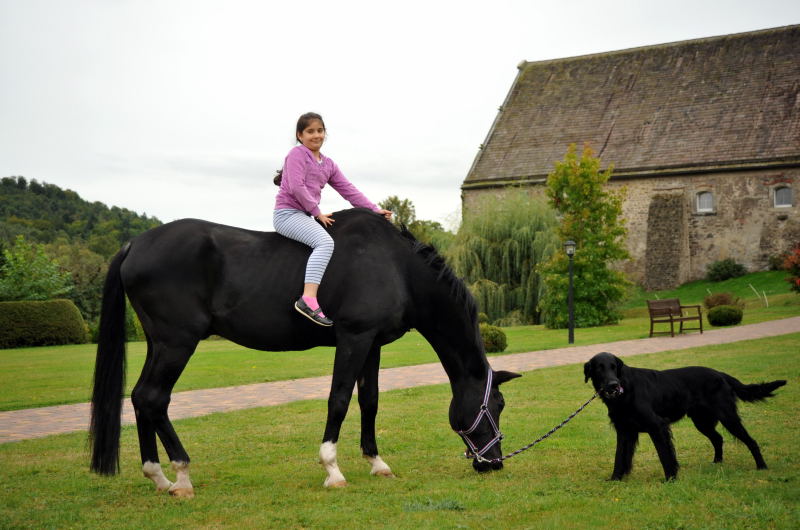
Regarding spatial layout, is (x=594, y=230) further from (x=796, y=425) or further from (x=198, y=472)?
(x=198, y=472)

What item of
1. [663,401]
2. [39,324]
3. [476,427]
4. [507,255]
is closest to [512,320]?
[507,255]

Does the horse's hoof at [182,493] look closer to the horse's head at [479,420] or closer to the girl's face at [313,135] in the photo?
Result: the horse's head at [479,420]

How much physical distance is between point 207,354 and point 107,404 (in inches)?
645

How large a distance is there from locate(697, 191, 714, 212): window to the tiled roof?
1.54 m

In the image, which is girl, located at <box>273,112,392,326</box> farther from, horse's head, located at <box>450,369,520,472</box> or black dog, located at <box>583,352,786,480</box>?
black dog, located at <box>583,352,786,480</box>

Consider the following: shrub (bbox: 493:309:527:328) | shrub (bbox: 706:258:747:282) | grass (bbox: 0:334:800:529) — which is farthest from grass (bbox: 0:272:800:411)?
shrub (bbox: 706:258:747:282)

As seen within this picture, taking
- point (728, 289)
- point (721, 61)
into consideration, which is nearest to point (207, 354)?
point (728, 289)

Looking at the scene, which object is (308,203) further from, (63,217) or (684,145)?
(63,217)

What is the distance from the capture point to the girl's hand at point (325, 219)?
243 inches

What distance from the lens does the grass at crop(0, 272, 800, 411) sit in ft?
44.8

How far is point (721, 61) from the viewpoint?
134ft

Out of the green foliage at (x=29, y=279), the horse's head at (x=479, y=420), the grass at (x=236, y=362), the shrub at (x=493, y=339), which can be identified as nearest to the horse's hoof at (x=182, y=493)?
the horse's head at (x=479, y=420)

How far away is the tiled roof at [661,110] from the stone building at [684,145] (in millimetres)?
Result: 57

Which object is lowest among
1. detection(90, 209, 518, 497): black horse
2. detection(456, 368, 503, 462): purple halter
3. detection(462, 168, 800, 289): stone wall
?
detection(456, 368, 503, 462): purple halter
